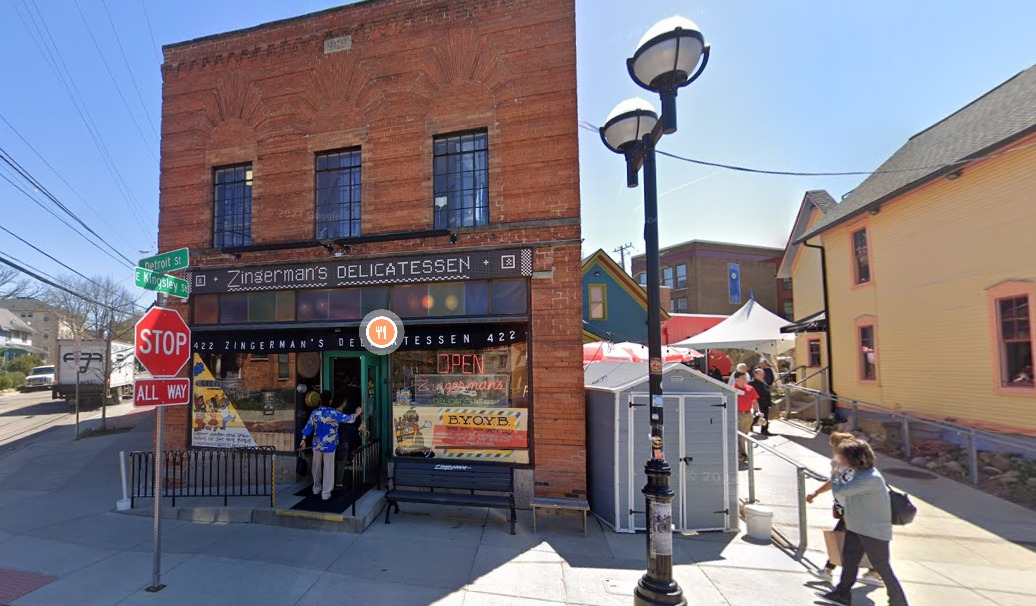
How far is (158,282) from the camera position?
5.07m

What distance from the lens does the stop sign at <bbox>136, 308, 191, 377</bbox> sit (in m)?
4.50

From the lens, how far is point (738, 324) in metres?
16.5

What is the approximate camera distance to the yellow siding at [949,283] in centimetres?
962

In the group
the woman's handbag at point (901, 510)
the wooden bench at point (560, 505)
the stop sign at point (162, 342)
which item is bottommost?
the wooden bench at point (560, 505)

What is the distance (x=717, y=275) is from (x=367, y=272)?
39864 mm

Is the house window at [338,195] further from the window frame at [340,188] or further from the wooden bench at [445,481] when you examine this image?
the wooden bench at [445,481]

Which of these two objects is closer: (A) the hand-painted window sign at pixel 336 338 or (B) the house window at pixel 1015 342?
(A) the hand-painted window sign at pixel 336 338

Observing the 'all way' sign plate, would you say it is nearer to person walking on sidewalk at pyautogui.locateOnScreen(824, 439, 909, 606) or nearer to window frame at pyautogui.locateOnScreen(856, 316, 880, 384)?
person walking on sidewalk at pyautogui.locateOnScreen(824, 439, 909, 606)

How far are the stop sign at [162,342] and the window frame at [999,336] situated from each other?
14.5 m

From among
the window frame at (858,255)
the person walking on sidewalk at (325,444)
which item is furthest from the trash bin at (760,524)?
the window frame at (858,255)

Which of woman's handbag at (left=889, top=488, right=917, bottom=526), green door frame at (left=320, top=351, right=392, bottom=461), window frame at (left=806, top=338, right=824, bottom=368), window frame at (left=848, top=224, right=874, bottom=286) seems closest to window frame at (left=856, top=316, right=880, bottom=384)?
window frame at (left=848, top=224, right=874, bottom=286)

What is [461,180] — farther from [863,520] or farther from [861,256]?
[861,256]

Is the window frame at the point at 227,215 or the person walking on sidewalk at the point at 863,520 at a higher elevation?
the window frame at the point at 227,215

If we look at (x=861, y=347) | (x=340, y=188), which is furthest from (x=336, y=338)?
(x=861, y=347)
